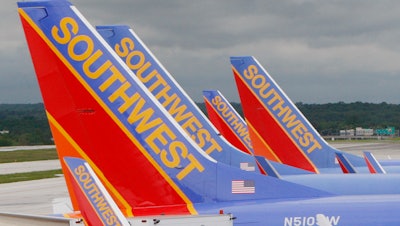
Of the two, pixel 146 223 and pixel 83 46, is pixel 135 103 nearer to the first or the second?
pixel 83 46

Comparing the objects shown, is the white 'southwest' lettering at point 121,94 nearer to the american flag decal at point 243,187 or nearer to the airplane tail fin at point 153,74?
the american flag decal at point 243,187

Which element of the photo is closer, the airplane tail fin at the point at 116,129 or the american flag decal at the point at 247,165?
the airplane tail fin at the point at 116,129

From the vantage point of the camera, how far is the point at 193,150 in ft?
44.3

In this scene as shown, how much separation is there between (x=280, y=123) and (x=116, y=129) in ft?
34.5

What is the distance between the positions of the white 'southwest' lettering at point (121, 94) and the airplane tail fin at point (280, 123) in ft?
31.1

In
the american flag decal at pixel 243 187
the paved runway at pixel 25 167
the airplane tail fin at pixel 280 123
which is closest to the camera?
the american flag decal at pixel 243 187

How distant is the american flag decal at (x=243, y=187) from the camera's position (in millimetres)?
13355

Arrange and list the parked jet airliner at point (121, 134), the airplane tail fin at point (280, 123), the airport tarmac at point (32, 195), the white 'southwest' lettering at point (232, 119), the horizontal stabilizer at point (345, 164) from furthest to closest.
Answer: the airport tarmac at point (32, 195)
the white 'southwest' lettering at point (232, 119)
the airplane tail fin at point (280, 123)
the horizontal stabilizer at point (345, 164)
the parked jet airliner at point (121, 134)

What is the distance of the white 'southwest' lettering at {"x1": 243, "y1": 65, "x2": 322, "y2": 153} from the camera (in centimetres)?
2250

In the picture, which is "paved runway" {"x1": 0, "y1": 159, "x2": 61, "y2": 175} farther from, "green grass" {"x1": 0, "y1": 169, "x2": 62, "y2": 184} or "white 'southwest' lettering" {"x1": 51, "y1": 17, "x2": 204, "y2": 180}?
"white 'southwest' lettering" {"x1": 51, "y1": 17, "x2": 204, "y2": 180}

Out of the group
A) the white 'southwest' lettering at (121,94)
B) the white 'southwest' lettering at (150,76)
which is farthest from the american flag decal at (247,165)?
the white 'southwest' lettering at (121,94)

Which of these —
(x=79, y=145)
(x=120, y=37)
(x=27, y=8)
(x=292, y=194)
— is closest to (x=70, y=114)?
(x=79, y=145)

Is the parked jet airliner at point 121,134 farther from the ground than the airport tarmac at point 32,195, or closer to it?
closer to it

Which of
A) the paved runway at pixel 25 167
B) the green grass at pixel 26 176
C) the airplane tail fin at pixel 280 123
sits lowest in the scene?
the airplane tail fin at pixel 280 123
